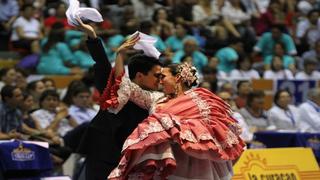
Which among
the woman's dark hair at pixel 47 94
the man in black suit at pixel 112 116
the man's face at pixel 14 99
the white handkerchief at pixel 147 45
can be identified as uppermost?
the white handkerchief at pixel 147 45

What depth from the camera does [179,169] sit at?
6.55 metres

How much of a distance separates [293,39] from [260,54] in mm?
1473

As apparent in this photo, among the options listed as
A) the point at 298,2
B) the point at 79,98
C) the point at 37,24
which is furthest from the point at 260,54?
the point at 79,98

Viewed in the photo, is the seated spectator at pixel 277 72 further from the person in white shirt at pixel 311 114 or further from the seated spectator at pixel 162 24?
the person in white shirt at pixel 311 114

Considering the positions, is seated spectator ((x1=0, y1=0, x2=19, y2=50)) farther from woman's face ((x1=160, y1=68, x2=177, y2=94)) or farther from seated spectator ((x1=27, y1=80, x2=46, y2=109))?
woman's face ((x1=160, y1=68, x2=177, y2=94))

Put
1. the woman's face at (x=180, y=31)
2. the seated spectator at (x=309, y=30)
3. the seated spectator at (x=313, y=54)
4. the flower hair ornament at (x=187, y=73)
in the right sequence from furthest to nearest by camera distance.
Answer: the seated spectator at (x=309, y=30)
the seated spectator at (x=313, y=54)
the woman's face at (x=180, y=31)
the flower hair ornament at (x=187, y=73)

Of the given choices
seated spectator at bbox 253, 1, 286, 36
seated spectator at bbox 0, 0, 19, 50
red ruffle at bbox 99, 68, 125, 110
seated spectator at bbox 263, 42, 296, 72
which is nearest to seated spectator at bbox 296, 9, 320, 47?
seated spectator at bbox 253, 1, 286, 36

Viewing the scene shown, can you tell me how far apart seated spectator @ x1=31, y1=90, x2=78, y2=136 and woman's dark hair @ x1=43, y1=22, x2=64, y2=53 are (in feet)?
11.1

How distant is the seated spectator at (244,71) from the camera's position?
16.7 m

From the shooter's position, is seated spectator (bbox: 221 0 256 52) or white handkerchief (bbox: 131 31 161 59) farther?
seated spectator (bbox: 221 0 256 52)

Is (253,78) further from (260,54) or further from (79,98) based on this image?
(79,98)

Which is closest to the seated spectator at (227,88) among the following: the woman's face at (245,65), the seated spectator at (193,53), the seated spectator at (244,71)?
the seated spectator at (193,53)

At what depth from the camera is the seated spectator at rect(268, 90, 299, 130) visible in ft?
43.8

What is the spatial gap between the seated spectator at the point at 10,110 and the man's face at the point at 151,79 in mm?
3853
